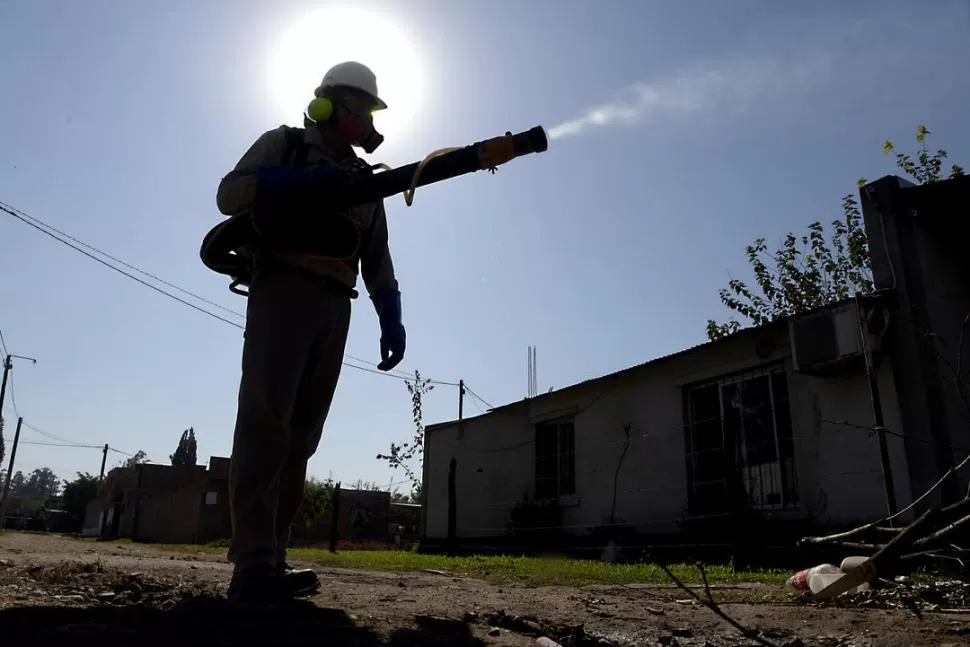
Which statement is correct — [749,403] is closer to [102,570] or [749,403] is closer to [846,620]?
[846,620]

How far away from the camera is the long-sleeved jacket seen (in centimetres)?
252

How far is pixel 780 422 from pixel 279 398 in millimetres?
7326

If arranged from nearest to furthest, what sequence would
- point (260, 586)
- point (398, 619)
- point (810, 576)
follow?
point (398, 619) → point (260, 586) → point (810, 576)

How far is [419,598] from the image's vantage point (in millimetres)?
2684

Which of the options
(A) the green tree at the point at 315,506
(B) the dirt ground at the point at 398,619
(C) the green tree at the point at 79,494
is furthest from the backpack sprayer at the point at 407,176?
(C) the green tree at the point at 79,494

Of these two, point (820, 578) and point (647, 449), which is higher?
point (647, 449)

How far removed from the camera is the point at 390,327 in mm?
3141

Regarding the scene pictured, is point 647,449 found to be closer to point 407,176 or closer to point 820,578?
point 820,578

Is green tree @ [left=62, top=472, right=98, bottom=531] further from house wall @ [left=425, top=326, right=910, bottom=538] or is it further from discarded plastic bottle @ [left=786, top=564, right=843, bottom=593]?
discarded plastic bottle @ [left=786, top=564, right=843, bottom=593]

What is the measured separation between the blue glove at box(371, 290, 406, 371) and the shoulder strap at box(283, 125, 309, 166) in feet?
2.30

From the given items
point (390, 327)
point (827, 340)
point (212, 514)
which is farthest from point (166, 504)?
point (390, 327)

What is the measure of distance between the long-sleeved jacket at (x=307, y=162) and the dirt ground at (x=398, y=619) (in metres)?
1.12

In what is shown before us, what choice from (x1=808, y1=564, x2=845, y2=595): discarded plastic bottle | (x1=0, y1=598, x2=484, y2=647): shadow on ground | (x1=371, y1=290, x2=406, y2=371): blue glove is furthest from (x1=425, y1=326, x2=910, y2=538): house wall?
(x1=0, y1=598, x2=484, y2=647): shadow on ground

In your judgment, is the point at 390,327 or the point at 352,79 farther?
the point at 390,327
